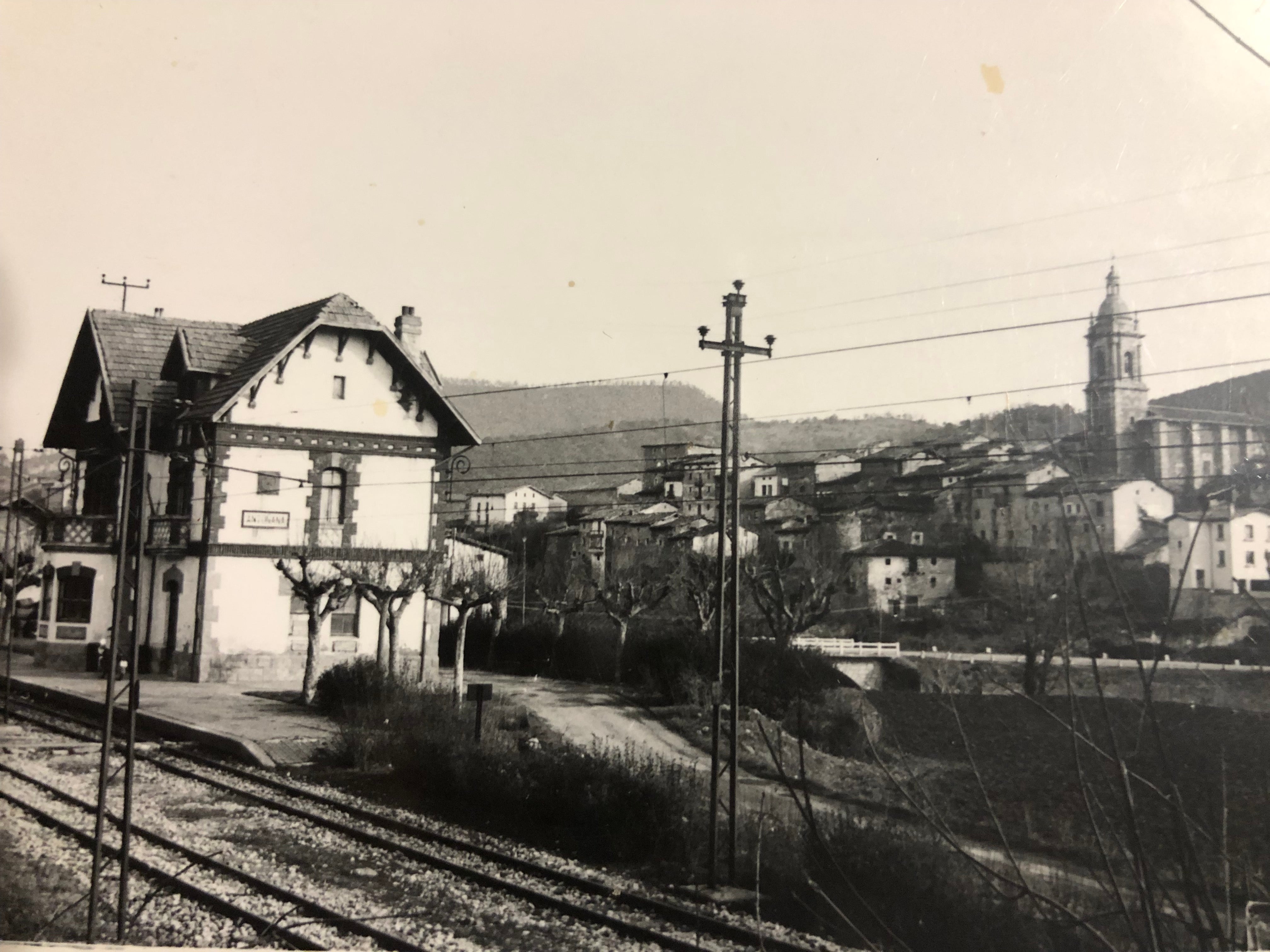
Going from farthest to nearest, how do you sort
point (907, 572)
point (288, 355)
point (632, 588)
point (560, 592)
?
1. point (560, 592)
2. point (632, 588)
3. point (907, 572)
4. point (288, 355)

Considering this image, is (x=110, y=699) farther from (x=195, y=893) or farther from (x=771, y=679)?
(x=771, y=679)

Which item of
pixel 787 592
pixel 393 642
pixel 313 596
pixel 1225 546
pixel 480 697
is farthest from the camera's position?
pixel 787 592

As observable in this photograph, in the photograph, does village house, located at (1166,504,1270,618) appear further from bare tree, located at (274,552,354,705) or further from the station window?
the station window

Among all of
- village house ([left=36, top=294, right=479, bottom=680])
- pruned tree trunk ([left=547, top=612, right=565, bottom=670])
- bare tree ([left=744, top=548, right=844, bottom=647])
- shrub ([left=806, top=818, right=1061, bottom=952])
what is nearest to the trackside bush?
shrub ([left=806, top=818, right=1061, bottom=952])

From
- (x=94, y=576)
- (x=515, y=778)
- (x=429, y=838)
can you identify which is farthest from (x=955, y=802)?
(x=94, y=576)

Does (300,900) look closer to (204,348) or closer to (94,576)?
(204,348)

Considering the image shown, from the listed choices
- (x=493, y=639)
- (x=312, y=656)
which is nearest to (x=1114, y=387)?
(x=312, y=656)

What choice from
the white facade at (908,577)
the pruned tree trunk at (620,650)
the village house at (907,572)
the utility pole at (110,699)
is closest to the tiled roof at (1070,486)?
the utility pole at (110,699)
